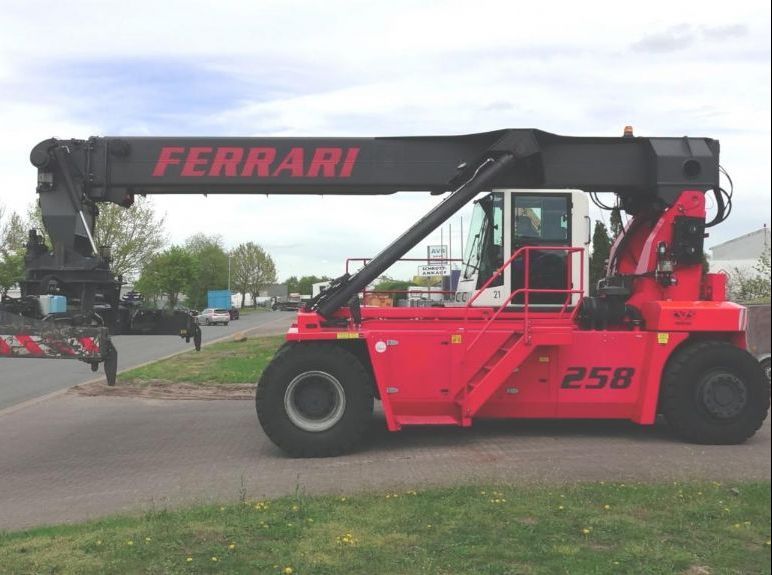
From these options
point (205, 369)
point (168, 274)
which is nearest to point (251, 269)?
point (168, 274)

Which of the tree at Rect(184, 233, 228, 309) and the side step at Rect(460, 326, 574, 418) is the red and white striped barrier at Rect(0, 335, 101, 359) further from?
Answer: the tree at Rect(184, 233, 228, 309)

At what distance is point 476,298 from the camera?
8.41 m

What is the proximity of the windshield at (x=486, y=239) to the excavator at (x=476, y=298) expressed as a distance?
0.09 feet

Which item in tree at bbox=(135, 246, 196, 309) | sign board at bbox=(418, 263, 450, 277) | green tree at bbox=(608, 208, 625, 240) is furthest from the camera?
tree at bbox=(135, 246, 196, 309)

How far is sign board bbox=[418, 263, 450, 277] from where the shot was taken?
1094 cm

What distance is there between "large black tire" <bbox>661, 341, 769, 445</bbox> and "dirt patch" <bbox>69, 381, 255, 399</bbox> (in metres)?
7.74

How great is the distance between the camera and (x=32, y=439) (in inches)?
373

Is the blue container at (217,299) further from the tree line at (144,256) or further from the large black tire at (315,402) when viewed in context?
the large black tire at (315,402)

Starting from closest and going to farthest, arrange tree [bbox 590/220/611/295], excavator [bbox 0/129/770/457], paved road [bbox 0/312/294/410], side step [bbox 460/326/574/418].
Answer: side step [bbox 460/326/574/418], excavator [bbox 0/129/770/457], tree [bbox 590/220/611/295], paved road [bbox 0/312/294/410]

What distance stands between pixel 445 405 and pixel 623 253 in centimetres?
367

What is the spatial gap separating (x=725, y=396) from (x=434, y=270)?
203 inches

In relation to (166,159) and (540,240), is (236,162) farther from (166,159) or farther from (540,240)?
(540,240)

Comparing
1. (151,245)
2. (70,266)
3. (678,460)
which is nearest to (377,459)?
(678,460)

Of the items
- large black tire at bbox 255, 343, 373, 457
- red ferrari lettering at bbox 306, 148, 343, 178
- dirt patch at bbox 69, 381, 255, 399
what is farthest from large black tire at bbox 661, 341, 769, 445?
dirt patch at bbox 69, 381, 255, 399
